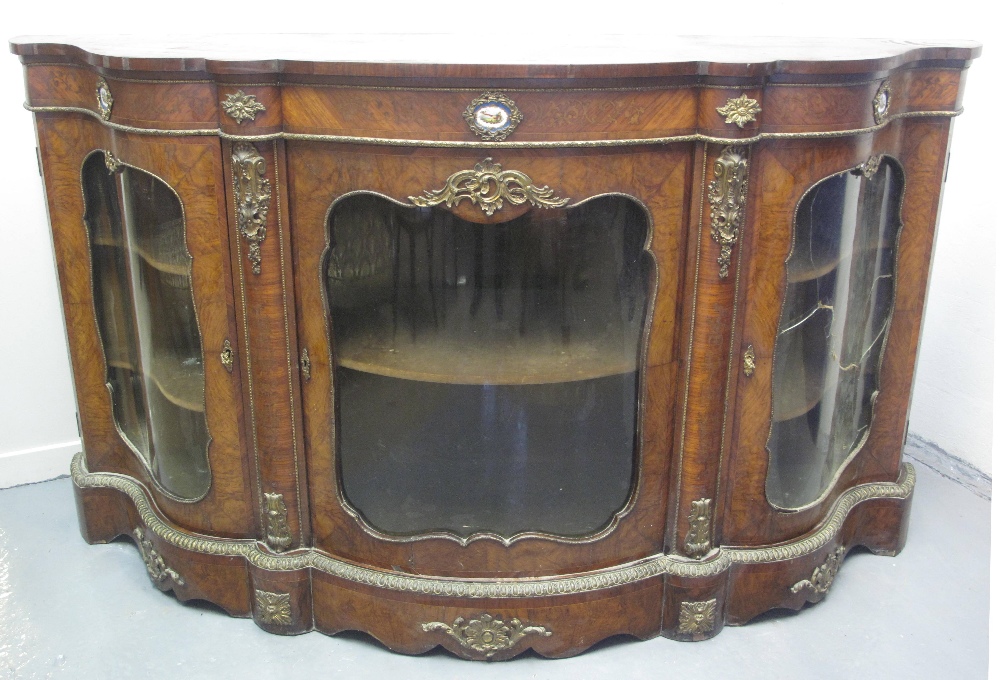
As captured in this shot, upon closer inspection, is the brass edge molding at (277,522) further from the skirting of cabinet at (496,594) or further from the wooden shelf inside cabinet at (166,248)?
the wooden shelf inside cabinet at (166,248)

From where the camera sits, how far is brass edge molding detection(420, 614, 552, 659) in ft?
5.75

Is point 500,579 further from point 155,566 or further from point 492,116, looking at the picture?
point 492,116

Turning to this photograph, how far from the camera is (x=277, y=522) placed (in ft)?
5.86

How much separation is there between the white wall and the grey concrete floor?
398 mm

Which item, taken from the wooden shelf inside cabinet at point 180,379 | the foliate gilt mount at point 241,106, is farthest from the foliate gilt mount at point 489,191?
the wooden shelf inside cabinet at point 180,379

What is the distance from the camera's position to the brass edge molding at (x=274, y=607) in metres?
1.81

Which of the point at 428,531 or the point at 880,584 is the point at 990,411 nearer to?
the point at 880,584

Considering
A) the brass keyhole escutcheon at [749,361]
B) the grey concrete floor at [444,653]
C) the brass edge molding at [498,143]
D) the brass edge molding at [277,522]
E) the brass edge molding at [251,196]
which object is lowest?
the grey concrete floor at [444,653]

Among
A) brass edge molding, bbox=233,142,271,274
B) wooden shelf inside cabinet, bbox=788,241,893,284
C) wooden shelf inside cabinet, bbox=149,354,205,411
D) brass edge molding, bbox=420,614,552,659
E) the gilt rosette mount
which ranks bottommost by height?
brass edge molding, bbox=420,614,552,659

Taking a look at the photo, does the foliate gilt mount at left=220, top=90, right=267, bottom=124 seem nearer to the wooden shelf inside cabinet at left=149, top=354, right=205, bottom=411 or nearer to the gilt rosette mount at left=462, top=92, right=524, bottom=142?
the gilt rosette mount at left=462, top=92, right=524, bottom=142

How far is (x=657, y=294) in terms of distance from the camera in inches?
64.3

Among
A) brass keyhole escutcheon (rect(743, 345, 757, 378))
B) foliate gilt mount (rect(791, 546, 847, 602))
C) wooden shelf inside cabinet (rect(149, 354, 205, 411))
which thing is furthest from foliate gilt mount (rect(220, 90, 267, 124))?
foliate gilt mount (rect(791, 546, 847, 602))

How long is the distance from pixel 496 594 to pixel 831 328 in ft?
2.46

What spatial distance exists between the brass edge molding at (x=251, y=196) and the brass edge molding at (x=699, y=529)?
840 millimetres
